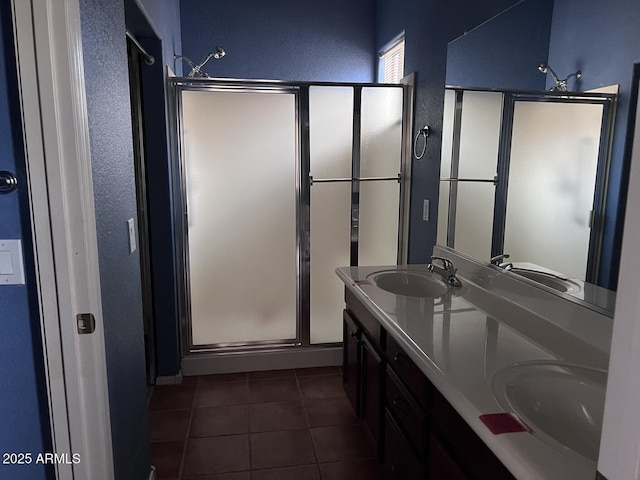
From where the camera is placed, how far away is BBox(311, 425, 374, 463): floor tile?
7.50 feet

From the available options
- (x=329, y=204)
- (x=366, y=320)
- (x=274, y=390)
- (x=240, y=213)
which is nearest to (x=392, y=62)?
(x=329, y=204)

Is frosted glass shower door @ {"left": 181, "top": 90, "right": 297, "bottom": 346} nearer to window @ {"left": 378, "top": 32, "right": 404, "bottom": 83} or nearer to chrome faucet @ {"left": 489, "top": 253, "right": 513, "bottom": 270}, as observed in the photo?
window @ {"left": 378, "top": 32, "right": 404, "bottom": 83}

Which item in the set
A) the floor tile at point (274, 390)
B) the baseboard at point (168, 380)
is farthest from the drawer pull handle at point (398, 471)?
the baseboard at point (168, 380)

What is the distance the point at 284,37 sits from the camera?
3.84 metres

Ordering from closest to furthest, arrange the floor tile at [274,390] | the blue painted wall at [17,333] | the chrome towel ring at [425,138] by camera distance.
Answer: the blue painted wall at [17,333] → the chrome towel ring at [425,138] → the floor tile at [274,390]

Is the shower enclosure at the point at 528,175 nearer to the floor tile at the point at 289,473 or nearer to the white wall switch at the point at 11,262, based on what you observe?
the floor tile at the point at 289,473

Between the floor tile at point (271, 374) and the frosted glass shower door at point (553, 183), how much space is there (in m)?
1.83

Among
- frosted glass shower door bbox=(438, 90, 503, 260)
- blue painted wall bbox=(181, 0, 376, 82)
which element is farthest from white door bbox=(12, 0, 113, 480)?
blue painted wall bbox=(181, 0, 376, 82)

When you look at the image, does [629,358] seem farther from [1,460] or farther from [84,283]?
[1,460]

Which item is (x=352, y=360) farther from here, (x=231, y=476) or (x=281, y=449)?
(x=231, y=476)

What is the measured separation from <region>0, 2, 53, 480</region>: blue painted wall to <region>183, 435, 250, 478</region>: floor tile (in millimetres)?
991

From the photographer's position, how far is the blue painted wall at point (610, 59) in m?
1.29

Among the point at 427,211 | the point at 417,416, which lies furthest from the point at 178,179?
the point at 417,416

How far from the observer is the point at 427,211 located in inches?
108
